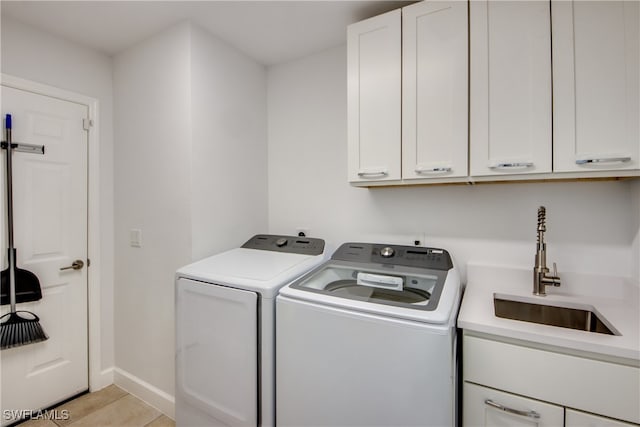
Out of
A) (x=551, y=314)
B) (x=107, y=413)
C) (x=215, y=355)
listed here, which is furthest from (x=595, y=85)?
(x=107, y=413)

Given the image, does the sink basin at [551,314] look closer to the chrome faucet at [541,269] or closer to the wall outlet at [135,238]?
the chrome faucet at [541,269]

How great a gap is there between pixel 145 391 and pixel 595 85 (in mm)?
2998

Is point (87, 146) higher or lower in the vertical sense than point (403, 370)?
higher

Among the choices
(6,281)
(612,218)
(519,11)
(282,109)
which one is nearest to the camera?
(519,11)

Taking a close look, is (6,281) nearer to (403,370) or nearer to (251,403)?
(251,403)

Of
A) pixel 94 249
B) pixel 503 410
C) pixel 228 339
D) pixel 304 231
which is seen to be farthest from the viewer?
pixel 304 231

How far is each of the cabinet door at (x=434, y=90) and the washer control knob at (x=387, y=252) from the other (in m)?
0.44

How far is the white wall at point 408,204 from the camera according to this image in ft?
4.65

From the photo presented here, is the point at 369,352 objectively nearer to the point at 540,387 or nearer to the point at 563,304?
the point at 540,387

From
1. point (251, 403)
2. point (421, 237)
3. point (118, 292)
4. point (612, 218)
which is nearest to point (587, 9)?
point (612, 218)

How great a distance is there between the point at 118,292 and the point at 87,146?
1077mm

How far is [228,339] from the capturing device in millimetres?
1412

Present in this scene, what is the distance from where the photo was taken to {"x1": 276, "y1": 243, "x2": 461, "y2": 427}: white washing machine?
1.03 m

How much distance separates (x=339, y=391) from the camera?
45.8 inches
